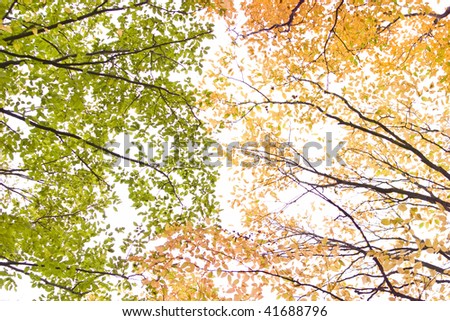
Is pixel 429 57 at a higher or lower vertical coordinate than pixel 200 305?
higher

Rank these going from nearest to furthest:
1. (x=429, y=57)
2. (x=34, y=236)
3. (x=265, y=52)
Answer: (x=34, y=236) → (x=429, y=57) → (x=265, y=52)

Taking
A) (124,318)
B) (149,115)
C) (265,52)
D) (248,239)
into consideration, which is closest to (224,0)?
(265,52)

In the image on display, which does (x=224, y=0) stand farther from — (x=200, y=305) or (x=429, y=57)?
(x=200, y=305)

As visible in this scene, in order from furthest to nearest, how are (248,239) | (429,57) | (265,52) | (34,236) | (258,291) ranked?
(265,52)
(429,57)
(248,239)
(34,236)
(258,291)

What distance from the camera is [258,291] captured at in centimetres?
467

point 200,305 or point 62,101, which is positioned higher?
point 62,101

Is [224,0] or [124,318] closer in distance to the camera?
[124,318]

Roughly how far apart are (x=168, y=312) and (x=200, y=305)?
425 millimetres

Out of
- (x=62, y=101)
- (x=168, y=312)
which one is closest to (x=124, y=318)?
(x=168, y=312)

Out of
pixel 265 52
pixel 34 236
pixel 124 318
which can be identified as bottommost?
pixel 124 318

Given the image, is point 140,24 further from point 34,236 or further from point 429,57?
point 429,57

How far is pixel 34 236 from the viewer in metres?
5.25

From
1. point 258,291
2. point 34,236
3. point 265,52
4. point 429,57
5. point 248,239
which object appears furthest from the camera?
point 265,52

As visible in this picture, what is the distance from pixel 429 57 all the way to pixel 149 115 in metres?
4.61
